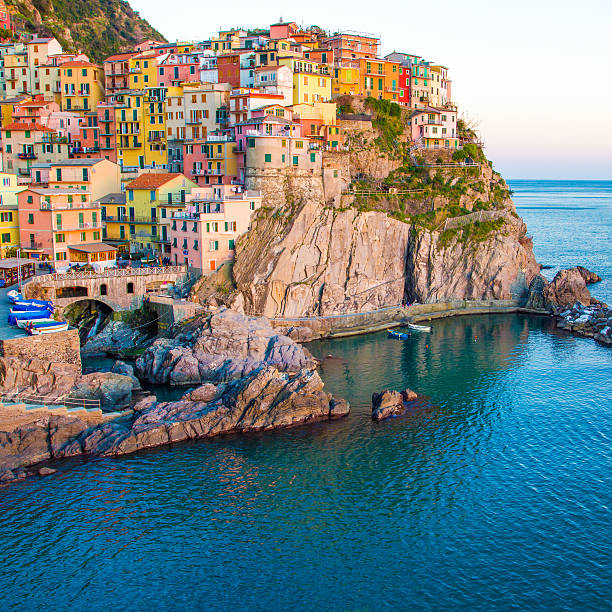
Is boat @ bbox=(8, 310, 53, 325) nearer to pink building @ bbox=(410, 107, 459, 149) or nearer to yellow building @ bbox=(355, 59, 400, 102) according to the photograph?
pink building @ bbox=(410, 107, 459, 149)

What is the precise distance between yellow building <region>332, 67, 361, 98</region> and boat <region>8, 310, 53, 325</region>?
167ft

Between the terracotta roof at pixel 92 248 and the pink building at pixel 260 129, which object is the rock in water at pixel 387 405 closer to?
the terracotta roof at pixel 92 248

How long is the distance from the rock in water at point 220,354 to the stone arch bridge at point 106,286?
10.2m

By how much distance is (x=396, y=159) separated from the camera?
86562 mm

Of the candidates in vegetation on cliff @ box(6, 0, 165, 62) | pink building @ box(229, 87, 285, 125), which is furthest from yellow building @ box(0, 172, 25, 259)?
vegetation on cliff @ box(6, 0, 165, 62)

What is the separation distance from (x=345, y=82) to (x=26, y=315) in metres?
54.3

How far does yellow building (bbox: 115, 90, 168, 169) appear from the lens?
87812mm

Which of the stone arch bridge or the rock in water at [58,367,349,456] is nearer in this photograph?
the rock in water at [58,367,349,456]

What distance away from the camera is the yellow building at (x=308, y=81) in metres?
83.7

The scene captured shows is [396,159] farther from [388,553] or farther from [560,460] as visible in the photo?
[388,553]

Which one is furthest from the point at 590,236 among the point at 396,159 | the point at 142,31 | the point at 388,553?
the point at 388,553

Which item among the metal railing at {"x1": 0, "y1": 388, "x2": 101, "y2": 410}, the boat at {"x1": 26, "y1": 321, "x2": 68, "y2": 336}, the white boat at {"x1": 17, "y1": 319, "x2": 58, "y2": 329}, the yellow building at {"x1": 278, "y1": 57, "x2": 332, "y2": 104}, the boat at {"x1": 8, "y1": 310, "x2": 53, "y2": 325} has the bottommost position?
the metal railing at {"x1": 0, "y1": 388, "x2": 101, "y2": 410}

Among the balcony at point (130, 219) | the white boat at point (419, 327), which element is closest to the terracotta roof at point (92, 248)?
the balcony at point (130, 219)

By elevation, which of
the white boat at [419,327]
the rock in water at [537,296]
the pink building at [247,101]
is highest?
the pink building at [247,101]
